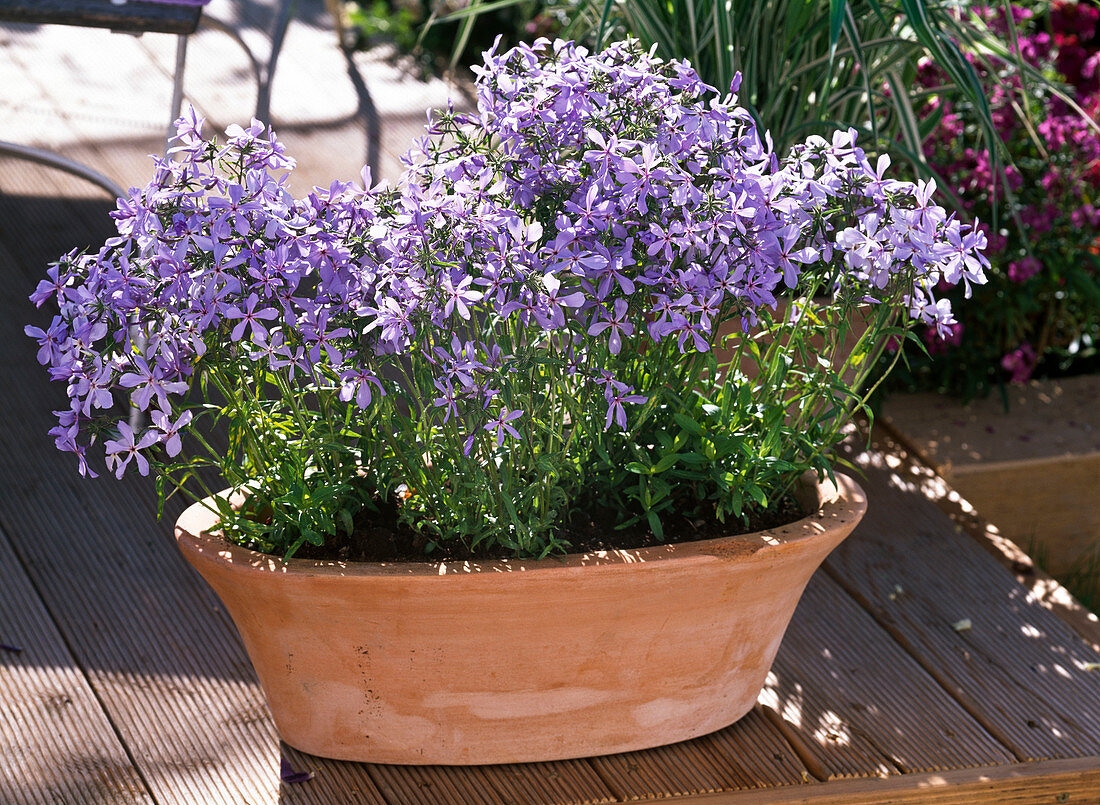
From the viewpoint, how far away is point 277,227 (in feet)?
3.73

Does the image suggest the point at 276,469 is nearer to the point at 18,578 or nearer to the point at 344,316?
the point at 344,316

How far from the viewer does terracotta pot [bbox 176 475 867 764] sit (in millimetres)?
1303

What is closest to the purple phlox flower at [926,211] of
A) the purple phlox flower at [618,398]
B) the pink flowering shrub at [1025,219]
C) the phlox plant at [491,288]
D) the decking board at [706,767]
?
the phlox plant at [491,288]

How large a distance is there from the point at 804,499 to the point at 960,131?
1204 millimetres

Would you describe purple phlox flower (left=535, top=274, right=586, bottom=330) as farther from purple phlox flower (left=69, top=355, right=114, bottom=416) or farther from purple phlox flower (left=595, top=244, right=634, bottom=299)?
purple phlox flower (left=69, top=355, right=114, bottom=416)

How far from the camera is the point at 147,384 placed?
114cm

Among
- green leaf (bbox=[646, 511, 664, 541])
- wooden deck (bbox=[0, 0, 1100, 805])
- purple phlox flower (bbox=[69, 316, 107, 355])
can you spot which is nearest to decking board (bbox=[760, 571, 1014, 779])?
wooden deck (bbox=[0, 0, 1100, 805])

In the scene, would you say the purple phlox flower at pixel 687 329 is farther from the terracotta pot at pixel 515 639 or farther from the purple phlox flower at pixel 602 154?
the terracotta pot at pixel 515 639

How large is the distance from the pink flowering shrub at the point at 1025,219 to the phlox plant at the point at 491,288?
1.08 metres

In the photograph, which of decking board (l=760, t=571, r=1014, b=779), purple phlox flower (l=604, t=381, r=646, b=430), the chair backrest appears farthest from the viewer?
the chair backrest

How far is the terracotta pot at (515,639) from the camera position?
1303 millimetres

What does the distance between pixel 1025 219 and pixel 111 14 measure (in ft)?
5.86

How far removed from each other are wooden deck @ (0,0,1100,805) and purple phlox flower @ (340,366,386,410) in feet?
1.81

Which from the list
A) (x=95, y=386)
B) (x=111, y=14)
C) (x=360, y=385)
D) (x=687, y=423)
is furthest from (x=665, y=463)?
(x=111, y=14)
